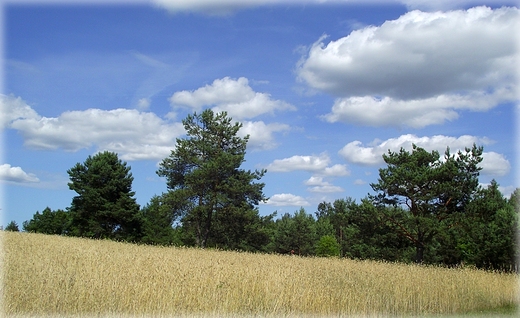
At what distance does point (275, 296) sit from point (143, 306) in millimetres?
2696

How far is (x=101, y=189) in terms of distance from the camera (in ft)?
122

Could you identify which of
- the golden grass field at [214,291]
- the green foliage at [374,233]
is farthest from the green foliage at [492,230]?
the golden grass field at [214,291]

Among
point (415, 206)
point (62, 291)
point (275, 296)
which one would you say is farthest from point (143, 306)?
point (415, 206)

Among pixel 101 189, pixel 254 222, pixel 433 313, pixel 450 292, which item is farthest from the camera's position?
pixel 101 189

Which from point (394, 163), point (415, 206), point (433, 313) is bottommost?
point (433, 313)

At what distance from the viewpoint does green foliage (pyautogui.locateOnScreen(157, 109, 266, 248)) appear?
97.3 ft

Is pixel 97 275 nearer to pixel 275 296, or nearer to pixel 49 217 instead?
pixel 275 296

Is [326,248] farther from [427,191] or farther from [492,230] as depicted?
[492,230]

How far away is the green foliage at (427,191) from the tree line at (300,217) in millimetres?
56

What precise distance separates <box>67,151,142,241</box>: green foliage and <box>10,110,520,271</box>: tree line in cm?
9

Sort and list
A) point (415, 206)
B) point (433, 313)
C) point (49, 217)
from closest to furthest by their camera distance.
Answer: point (433, 313), point (415, 206), point (49, 217)

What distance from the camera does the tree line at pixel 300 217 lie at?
22.1 m

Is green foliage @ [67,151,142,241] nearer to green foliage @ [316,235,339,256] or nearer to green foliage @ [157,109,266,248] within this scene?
green foliage @ [157,109,266,248]

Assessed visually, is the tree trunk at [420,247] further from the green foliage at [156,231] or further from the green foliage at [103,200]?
the green foliage at [156,231]
